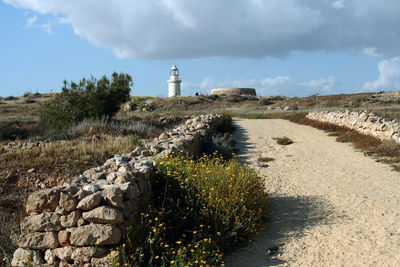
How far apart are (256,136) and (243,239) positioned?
10.7 m

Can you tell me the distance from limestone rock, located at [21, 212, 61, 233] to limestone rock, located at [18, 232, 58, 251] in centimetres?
5

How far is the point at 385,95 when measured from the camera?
37875 mm

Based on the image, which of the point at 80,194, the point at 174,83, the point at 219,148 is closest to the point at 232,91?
the point at 174,83

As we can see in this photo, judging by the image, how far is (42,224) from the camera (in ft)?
12.6

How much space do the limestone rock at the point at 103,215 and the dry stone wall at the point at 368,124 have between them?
32.8 ft

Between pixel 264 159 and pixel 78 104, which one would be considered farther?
pixel 78 104

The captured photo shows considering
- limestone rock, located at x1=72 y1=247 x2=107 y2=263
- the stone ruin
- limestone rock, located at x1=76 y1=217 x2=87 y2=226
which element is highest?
the stone ruin

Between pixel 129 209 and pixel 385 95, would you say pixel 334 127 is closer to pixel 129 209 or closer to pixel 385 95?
pixel 129 209

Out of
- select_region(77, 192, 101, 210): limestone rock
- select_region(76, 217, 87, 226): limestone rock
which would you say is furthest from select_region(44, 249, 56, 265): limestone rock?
select_region(77, 192, 101, 210): limestone rock

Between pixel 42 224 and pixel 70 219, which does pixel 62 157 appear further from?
pixel 70 219

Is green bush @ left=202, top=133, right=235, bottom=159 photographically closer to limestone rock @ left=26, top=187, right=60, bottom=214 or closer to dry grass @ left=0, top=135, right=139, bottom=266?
dry grass @ left=0, top=135, right=139, bottom=266

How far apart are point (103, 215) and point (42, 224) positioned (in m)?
0.67

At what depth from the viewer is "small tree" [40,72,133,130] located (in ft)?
58.9

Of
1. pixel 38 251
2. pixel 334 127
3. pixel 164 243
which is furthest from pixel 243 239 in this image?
pixel 334 127
